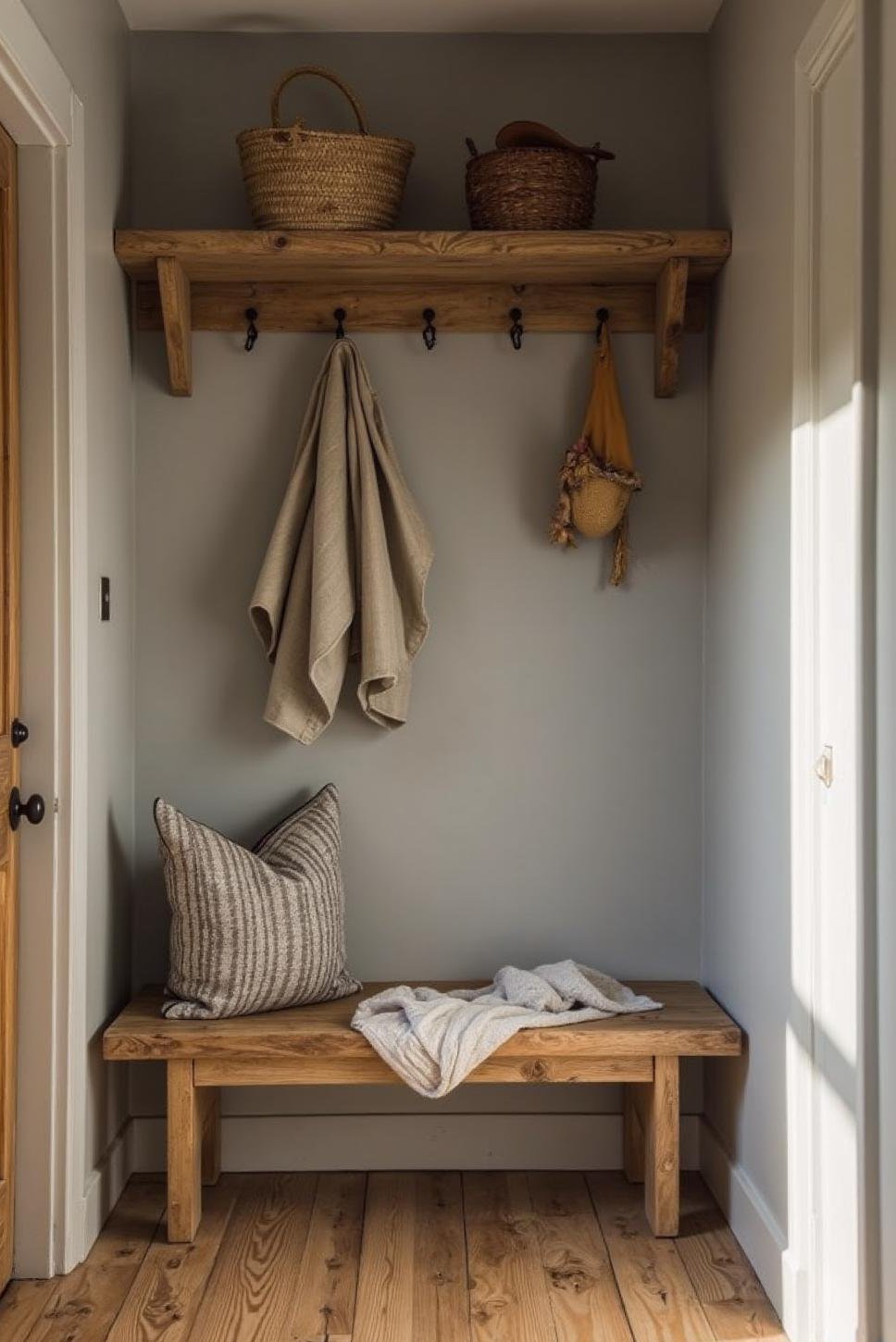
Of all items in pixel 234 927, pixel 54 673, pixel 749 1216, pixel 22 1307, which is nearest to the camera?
pixel 22 1307

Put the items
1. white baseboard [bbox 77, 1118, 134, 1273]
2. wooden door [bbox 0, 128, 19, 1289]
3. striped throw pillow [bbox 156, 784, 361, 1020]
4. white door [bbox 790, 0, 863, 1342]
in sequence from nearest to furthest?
white door [bbox 790, 0, 863, 1342]
wooden door [bbox 0, 128, 19, 1289]
white baseboard [bbox 77, 1118, 134, 1273]
striped throw pillow [bbox 156, 784, 361, 1020]

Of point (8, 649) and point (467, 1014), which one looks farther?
point (467, 1014)

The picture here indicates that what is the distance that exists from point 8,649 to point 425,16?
160 centimetres

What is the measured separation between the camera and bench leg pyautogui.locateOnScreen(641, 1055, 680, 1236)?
8.54 ft

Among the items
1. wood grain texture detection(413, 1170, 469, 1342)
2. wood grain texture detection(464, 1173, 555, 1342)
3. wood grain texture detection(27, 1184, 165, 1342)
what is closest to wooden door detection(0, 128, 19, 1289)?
wood grain texture detection(27, 1184, 165, 1342)

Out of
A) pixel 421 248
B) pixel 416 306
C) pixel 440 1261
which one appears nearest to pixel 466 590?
pixel 416 306

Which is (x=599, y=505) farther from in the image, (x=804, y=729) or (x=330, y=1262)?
(x=330, y=1262)

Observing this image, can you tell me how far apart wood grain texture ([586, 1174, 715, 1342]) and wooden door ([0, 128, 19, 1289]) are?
110 cm

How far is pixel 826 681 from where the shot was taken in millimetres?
2176

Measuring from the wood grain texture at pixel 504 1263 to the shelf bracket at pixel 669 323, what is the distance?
1722 millimetres

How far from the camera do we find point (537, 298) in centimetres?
295

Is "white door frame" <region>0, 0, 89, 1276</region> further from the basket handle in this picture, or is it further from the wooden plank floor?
the basket handle

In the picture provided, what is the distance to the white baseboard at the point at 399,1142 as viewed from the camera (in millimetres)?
2959

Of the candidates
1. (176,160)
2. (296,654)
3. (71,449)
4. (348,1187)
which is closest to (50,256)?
(71,449)
